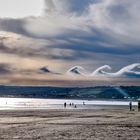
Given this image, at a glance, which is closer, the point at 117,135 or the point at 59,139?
the point at 59,139

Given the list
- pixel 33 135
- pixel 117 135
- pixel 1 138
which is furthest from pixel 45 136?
pixel 117 135

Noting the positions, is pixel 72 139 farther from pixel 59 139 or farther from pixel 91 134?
pixel 91 134

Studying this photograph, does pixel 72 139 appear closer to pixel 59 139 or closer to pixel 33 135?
pixel 59 139

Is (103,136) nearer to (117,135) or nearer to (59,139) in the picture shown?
(117,135)

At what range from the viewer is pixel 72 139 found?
27734mm

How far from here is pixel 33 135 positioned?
30.7 meters

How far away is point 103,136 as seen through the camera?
96.5 feet

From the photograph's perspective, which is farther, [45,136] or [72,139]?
[45,136]

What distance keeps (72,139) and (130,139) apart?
418 centimetres

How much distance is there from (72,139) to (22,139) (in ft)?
12.2

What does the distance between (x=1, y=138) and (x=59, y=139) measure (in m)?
4.57

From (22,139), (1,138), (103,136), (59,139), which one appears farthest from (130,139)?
(1,138)

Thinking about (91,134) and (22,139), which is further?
(91,134)

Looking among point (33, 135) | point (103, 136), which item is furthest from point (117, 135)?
point (33, 135)
